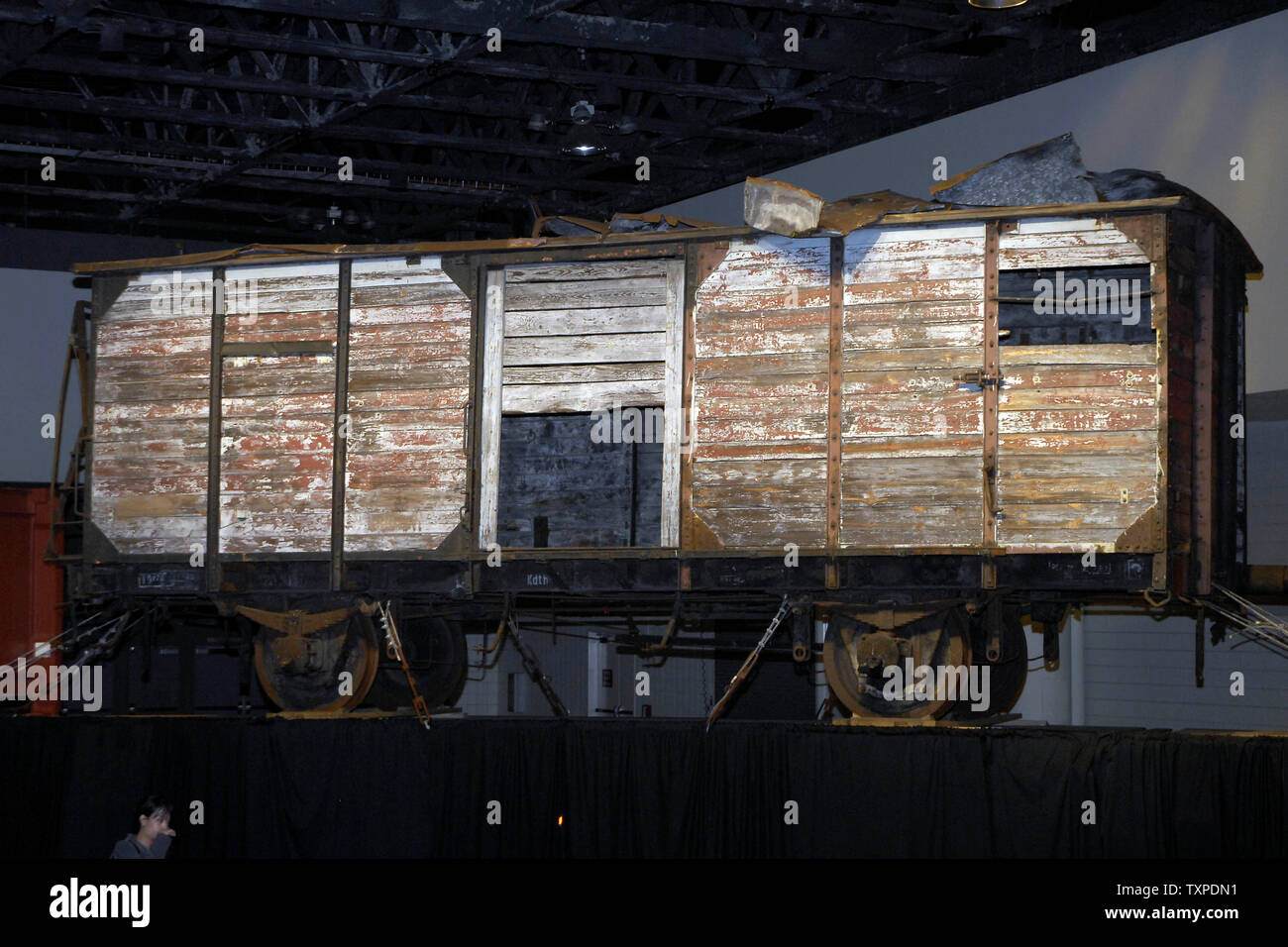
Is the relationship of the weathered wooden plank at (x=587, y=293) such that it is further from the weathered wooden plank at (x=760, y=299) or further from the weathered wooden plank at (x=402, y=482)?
the weathered wooden plank at (x=402, y=482)

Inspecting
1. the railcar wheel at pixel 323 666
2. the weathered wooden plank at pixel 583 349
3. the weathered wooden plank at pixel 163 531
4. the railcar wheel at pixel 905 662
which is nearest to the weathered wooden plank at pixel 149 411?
the weathered wooden plank at pixel 163 531

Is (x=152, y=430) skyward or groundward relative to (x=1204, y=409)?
groundward

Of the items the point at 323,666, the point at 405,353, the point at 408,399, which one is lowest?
the point at 323,666

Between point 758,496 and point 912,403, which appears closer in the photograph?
point 912,403

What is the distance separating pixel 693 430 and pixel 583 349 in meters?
1.28

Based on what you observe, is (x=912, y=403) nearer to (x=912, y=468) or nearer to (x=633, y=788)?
(x=912, y=468)

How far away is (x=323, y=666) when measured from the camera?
13.6m

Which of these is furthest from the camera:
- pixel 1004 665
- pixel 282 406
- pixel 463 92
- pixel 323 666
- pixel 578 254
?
pixel 463 92

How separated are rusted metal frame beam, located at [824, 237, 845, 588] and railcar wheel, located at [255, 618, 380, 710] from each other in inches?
181

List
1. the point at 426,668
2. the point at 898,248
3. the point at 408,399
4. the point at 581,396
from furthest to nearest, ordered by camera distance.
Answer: the point at 426,668 < the point at 408,399 < the point at 581,396 < the point at 898,248

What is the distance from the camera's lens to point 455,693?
15.5 metres

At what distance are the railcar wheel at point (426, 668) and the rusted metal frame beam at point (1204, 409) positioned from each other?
7.20m

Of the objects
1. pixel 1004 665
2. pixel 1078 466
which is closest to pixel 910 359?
pixel 1078 466

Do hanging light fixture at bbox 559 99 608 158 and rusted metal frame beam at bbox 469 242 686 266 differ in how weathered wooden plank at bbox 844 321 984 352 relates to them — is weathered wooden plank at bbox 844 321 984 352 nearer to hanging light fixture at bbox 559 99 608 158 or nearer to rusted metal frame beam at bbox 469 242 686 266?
rusted metal frame beam at bbox 469 242 686 266
